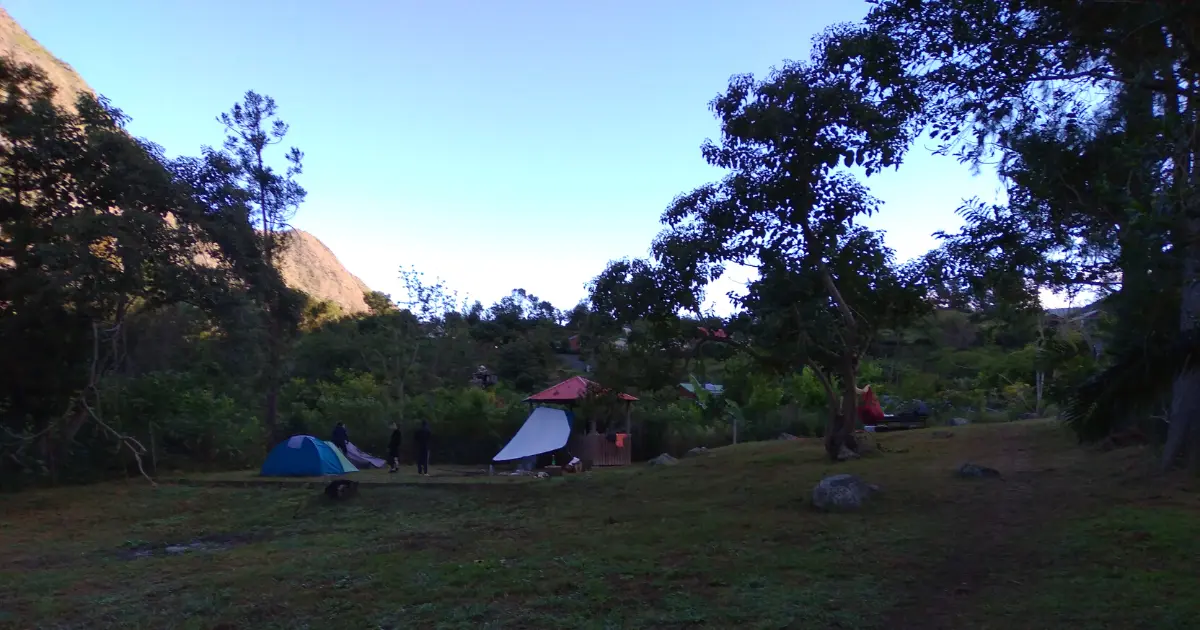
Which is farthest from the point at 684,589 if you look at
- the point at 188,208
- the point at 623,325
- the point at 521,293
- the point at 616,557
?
the point at 521,293

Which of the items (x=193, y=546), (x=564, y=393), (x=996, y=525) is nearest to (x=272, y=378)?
(x=564, y=393)

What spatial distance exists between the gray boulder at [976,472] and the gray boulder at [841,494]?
6.69 feet

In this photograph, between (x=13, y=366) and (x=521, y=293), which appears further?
(x=521, y=293)

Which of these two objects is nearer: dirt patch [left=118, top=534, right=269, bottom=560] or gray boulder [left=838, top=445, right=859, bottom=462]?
dirt patch [left=118, top=534, right=269, bottom=560]

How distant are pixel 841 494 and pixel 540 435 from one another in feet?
40.8

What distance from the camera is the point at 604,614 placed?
707 centimetres

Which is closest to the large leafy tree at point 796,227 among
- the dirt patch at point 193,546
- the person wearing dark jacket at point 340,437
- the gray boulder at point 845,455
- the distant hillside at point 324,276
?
the gray boulder at point 845,455

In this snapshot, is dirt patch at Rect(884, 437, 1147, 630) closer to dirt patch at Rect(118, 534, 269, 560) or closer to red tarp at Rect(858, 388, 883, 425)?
red tarp at Rect(858, 388, 883, 425)

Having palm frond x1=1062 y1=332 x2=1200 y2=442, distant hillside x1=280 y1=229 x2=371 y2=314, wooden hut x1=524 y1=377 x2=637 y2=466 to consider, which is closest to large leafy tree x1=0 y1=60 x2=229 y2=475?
wooden hut x1=524 y1=377 x2=637 y2=466

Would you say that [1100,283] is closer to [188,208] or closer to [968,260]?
[968,260]

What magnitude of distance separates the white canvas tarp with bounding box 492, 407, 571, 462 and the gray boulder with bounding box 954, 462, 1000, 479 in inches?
452

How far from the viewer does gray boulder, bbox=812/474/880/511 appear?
11273mm

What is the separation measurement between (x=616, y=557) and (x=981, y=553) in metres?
3.63

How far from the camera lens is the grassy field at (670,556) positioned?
7.00m
